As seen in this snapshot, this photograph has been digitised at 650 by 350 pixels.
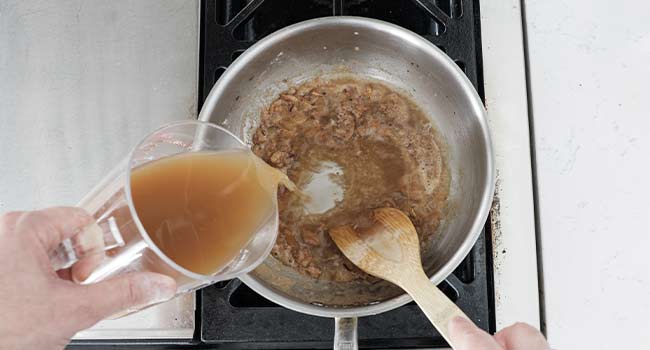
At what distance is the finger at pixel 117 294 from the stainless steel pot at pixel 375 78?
0.74ft

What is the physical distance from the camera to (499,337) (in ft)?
2.11

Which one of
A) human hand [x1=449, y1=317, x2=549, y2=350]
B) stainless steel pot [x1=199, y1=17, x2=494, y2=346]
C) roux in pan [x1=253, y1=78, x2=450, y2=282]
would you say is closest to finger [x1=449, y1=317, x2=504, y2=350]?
human hand [x1=449, y1=317, x2=549, y2=350]

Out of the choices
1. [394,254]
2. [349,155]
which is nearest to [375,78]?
[349,155]

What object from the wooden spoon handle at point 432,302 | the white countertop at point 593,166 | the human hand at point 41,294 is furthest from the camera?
the white countertop at point 593,166

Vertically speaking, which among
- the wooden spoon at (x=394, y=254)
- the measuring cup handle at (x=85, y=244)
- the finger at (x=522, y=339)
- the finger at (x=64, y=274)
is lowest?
the wooden spoon at (x=394, y=254)

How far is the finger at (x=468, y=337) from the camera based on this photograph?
59 cm

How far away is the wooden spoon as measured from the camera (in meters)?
0.74

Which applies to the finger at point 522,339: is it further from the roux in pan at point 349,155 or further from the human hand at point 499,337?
the roux in pan at point 349,155

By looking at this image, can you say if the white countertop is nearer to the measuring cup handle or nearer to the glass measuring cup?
the glass measuring cup

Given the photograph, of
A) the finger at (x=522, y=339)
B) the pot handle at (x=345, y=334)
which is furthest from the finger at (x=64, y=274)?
the finger at (x=522, y=339)

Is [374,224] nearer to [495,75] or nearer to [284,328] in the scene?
[284,328]

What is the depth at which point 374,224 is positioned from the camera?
34.4 inches

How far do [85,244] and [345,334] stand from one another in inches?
13.5

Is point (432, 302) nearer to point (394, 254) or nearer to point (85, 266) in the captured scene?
point (394, 254)
